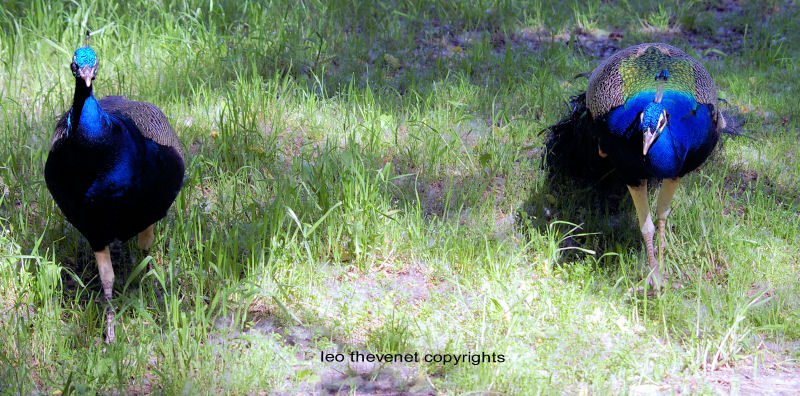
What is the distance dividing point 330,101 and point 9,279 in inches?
101

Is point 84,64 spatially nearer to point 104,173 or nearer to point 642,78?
point 104,173

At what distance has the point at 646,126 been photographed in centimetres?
368

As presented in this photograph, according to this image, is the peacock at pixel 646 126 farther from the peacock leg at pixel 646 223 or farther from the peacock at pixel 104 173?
the peacock at pixel 104 173

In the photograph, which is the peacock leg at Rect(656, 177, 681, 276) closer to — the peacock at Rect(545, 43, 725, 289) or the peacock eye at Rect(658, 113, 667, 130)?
the peacock at Rect(545, 43, 725, 289)

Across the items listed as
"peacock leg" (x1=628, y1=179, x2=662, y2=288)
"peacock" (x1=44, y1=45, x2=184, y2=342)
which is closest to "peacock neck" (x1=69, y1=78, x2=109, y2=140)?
"peacock" (x1=44, y1=45, x2=184, y2=342)

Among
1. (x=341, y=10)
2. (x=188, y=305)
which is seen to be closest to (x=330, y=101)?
(x=341, y=10)

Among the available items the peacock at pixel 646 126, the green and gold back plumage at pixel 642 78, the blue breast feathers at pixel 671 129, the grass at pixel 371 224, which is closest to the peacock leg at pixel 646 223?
the peacock at pixel 646 126

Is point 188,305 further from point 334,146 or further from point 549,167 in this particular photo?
point 549,167

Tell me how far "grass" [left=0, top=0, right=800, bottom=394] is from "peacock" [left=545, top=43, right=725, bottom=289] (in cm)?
29

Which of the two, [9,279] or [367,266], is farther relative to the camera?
[367,266]

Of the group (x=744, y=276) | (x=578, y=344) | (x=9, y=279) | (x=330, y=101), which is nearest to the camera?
(x=578, y=344)

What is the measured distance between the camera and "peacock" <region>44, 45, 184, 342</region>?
3.35m

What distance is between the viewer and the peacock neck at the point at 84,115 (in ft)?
10.9

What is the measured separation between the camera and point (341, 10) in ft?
22.8
